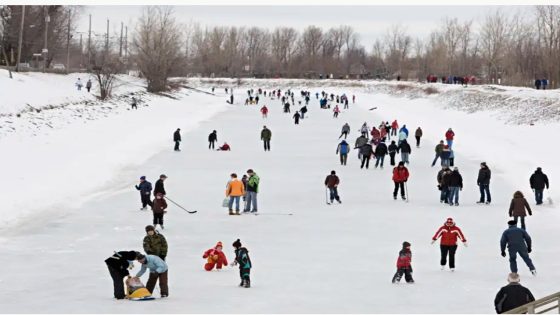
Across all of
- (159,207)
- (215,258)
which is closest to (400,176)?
(159,207)

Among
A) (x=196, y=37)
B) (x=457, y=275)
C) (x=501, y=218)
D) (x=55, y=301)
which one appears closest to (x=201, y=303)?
(x=55, y=301)

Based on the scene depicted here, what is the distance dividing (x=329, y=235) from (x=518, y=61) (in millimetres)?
63228

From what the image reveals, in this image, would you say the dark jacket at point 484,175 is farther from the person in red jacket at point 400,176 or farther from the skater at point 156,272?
the skater at point 156,272

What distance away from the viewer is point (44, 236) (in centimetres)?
1552

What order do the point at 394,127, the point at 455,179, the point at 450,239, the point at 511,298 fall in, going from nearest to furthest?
the point at 511,298, the point at 450,239, the point at 455,179, the point at 394,127

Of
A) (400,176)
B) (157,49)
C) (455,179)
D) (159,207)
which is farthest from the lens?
(157,49)

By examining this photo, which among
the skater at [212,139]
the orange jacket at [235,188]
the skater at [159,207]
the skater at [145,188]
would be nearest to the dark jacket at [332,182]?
the orange jacket at [235,188]

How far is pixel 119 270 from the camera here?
10.8 metres

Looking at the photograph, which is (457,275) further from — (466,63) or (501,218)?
(466,63)

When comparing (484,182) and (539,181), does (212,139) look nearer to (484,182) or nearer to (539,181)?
(484,182)

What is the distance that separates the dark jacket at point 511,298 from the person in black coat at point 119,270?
476cm

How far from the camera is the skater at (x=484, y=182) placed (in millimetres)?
19469

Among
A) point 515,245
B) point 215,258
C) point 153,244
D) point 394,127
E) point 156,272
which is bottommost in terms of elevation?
point 215,258

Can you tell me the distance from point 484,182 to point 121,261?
Result: 11146 mm
